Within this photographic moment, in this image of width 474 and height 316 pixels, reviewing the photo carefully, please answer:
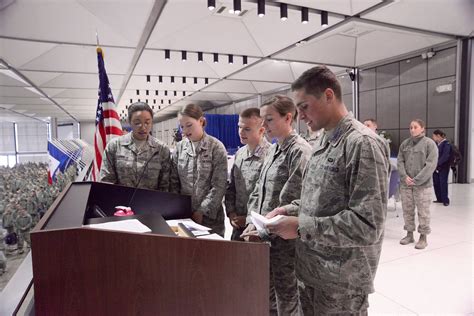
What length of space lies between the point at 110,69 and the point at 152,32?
Result: 288 cm

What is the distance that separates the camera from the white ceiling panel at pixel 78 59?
20.5 ft

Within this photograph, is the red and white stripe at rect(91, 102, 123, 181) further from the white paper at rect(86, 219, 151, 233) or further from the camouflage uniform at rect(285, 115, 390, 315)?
the camouflage uniform at rect(285, 115, 390, 315)

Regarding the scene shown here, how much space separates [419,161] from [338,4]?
8.44ft

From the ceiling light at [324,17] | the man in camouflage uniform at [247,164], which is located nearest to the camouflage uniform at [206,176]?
the man in camouflage uniform at [247,164]

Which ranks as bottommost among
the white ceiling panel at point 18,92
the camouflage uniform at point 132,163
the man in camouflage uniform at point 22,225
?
the man in camouflage uniform at point 22,225

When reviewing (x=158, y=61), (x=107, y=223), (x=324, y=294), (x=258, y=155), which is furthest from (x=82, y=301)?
(x=158, y=61)

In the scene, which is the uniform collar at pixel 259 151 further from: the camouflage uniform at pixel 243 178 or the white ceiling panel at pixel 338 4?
the white ceiling panel at pixel 338 4

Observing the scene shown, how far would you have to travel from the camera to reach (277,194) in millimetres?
1691

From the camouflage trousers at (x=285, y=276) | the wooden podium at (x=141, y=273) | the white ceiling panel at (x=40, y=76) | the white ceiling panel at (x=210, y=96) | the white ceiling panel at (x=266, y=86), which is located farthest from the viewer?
the white ceiling panel at (x=210, y=96)

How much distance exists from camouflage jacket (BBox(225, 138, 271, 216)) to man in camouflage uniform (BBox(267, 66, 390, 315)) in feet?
2.72

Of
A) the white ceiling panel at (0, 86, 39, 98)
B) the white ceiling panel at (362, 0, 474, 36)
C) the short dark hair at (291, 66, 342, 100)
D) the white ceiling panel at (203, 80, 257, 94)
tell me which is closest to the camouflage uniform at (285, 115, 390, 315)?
the short dark hair at (291, 66, 342, 100)

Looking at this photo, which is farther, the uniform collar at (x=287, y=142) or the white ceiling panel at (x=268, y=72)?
the white ceiling panel at (x=268, y=72)

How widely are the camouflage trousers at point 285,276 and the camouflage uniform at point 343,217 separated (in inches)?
15.6

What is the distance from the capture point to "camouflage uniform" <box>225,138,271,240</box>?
210 centimetres
